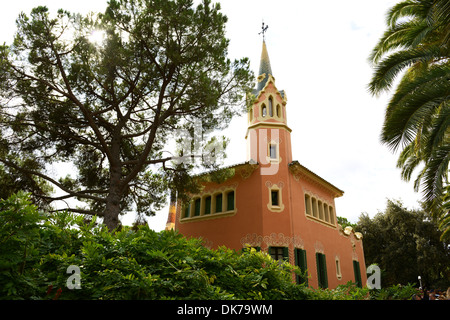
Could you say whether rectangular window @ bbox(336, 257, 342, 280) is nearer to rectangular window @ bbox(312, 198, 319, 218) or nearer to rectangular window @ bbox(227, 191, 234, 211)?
rectangular window @ bbox(312, 198, 319, 218)

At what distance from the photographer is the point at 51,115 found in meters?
12.0

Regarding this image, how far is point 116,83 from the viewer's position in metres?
12.9

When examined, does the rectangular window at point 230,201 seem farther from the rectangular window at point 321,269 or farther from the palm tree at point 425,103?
the palm tree at point 425,103

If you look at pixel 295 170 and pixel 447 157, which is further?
pixel 295 170

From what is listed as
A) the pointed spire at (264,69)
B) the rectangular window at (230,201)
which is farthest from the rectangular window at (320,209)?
the pointed spire at (264,69)

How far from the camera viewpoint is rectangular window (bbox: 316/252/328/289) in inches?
625

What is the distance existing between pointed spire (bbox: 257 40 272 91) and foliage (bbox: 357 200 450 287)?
23.9m

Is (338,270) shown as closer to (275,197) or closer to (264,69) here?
(275,197)

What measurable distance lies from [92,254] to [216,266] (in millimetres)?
1454

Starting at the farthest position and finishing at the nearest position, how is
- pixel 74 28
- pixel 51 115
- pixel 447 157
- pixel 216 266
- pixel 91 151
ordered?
pixel 91 151 < pixel 51 115 < pixel 74 28 < pixel 447 157 < pixel 216 266

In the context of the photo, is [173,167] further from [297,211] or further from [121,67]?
[297,211]

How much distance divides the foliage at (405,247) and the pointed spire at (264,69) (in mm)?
23947
